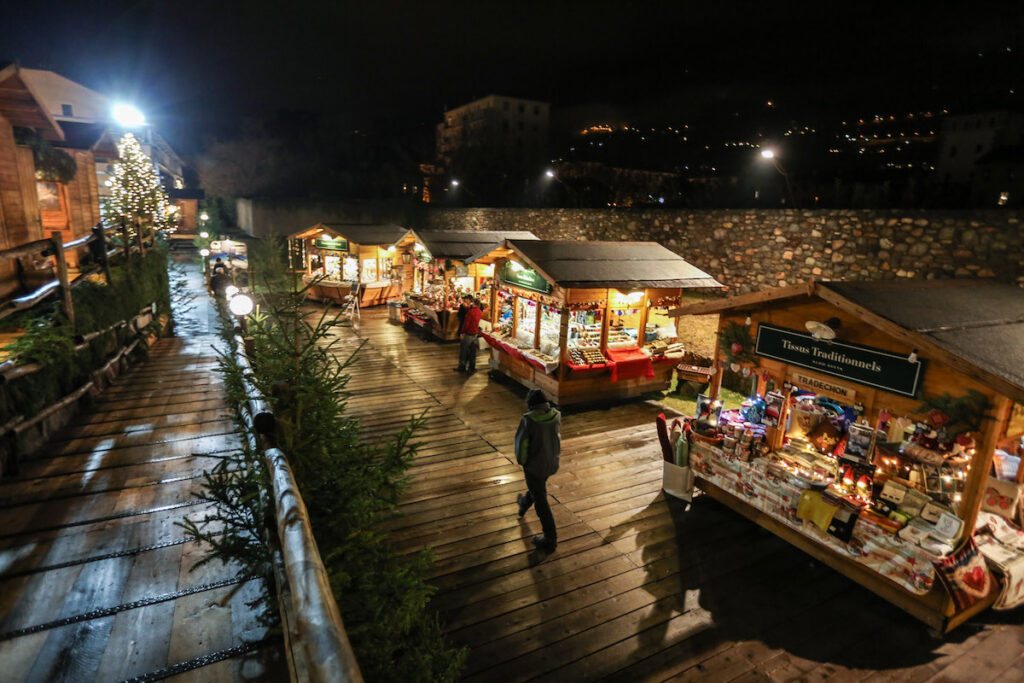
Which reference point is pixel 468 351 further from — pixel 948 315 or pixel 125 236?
pixel 948 315

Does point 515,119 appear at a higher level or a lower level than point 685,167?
higher

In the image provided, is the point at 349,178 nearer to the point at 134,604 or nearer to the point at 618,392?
the point at 618,392

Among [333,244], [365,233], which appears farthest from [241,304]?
[333,244]

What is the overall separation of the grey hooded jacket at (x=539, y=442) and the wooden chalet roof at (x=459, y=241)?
35.7 feet

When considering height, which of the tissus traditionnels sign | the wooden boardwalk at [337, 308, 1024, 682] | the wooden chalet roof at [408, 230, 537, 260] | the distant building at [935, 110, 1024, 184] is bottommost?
the wooden boardwalk at [337, 308, 1024, 682]

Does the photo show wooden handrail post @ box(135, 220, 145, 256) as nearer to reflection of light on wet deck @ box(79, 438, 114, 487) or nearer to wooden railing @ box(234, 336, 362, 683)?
reflection of light on wet deck @ box(79, 438, 114, 487)

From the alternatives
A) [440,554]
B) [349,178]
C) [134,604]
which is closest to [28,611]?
[134,604]

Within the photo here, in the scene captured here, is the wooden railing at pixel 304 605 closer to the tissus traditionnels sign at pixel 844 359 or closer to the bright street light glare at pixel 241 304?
the bright street light glare at pixel 241 304

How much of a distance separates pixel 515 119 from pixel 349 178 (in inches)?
1077

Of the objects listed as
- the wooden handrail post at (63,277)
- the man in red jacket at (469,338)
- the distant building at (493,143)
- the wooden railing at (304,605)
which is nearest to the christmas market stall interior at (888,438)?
the wooden railing at (304,605)

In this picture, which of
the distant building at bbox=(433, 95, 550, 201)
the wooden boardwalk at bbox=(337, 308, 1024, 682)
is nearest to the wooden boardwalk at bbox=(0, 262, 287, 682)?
the wooden boardwalk at bbox=(337, 308, 1024, 682)

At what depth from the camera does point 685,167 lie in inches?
1155

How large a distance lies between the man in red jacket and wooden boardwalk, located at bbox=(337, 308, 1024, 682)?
485cm

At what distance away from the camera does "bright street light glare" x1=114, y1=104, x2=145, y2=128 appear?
27.3m
